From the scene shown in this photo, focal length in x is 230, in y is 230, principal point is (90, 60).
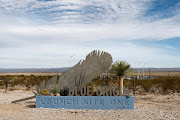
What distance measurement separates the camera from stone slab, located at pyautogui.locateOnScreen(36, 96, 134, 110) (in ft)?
46.4

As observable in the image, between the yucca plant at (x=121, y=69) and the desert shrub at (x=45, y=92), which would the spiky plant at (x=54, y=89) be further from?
the yucca plant at (x=121, y=69)

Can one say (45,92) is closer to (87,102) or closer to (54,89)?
(54,89)

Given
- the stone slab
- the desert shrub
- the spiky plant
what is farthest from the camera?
the spiky plant

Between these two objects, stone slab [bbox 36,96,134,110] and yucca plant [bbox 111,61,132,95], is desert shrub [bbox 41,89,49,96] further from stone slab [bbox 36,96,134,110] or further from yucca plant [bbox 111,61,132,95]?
yucca plant [bbox 111,61,132,95]

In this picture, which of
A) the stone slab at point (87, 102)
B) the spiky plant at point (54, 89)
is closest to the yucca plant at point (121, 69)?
the stone slab at point (87, 102)

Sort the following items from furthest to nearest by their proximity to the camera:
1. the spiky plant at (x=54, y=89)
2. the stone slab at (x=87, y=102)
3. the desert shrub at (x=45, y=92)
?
the spiky plant at (x=54, y=89), the desert shrub at (x=45, y=92), the stone slab at (x=87, y=102)

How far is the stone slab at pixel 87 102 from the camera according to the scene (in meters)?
14.2

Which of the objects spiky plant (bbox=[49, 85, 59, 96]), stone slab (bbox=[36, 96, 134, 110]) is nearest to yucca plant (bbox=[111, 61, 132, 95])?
stone slab (bbox=[36, 96, 134, 110])

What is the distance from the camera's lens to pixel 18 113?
12969mm

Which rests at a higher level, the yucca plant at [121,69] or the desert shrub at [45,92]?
the yucca plant at [121,69]

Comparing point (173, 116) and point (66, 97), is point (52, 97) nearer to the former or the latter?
point (66, 97)

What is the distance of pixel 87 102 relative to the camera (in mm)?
14320

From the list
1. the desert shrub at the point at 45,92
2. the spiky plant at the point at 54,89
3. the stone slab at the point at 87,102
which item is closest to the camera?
the stone slab at the point at 87,102

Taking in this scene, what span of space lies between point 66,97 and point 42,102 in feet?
5.19
